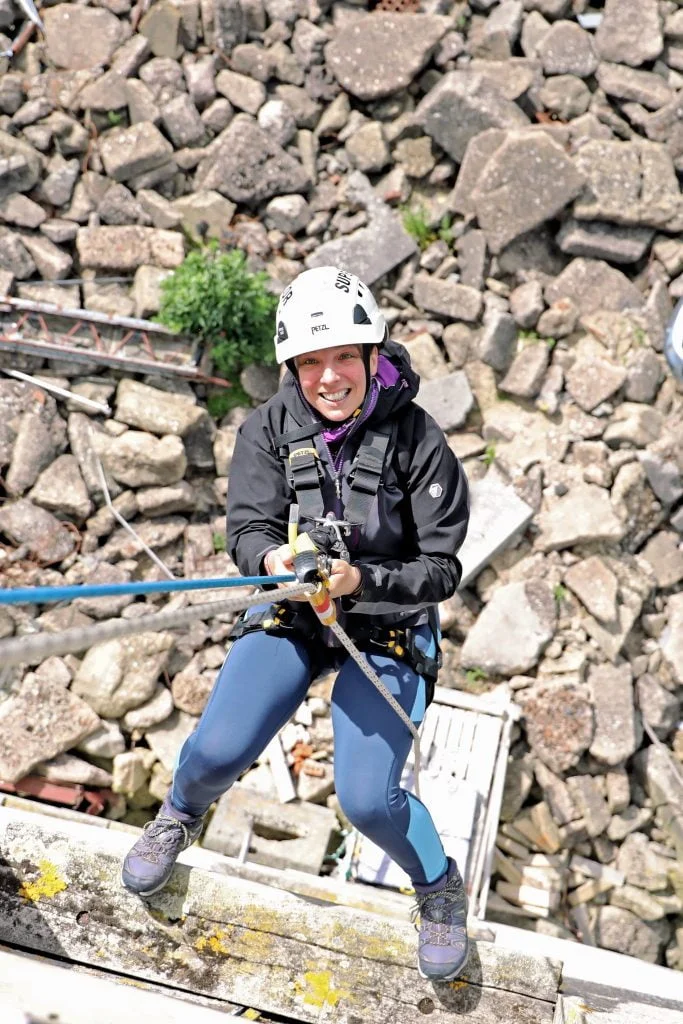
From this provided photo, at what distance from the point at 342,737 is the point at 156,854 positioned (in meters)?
0.83

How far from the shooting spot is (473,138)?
8852 millimetres

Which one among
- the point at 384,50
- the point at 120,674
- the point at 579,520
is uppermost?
the point at 384,50

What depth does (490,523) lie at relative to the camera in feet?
26.0

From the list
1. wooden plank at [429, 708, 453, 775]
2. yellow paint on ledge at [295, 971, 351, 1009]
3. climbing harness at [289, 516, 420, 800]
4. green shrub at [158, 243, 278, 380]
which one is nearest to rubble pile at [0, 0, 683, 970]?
green shrub at [158, 243, 278, 380]

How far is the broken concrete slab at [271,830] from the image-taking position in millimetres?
6918

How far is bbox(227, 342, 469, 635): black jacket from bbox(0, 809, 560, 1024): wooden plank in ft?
3.74

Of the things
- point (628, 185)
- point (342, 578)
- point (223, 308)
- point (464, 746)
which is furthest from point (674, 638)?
point (342, 578)

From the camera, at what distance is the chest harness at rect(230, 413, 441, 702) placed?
145 inches

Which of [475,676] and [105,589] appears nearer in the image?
[105,589]

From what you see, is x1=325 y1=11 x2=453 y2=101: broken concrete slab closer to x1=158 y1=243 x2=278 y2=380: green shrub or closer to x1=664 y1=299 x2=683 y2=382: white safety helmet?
x1=158 y1=243 x2=278 y2=380: green shrub

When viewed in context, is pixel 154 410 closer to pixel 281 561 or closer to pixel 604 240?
pixel 604 240

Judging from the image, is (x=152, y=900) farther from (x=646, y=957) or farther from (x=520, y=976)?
(x=646, y=957)

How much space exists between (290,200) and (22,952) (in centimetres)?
697

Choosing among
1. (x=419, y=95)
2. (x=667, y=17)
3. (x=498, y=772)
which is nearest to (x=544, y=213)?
(x=419, y=95)
